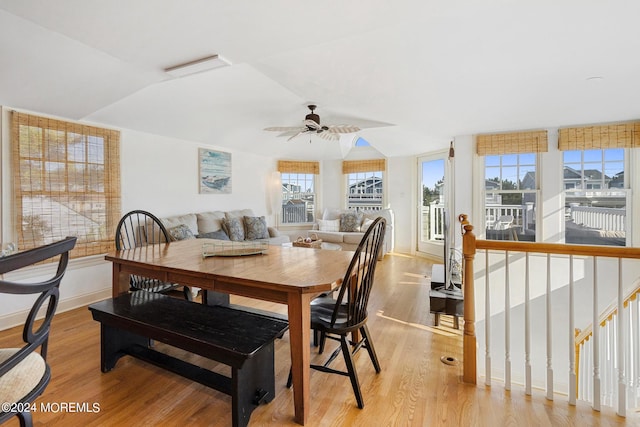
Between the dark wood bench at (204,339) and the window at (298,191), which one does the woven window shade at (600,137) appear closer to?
the dark wood bench at (204,339)

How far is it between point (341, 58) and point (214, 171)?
340 centimetres

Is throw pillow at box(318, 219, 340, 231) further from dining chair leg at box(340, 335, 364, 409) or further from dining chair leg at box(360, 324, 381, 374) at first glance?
dining chair leg at box(340, 335, 364, 409)

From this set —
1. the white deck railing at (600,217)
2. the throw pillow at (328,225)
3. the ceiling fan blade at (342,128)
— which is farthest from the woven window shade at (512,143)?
the throw pillow at (328,225)

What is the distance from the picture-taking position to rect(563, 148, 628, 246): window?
379 centimetres

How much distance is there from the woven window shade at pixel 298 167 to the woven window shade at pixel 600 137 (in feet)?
14.9

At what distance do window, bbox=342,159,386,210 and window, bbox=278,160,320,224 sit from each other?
2.70 ft

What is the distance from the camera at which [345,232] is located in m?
6.14

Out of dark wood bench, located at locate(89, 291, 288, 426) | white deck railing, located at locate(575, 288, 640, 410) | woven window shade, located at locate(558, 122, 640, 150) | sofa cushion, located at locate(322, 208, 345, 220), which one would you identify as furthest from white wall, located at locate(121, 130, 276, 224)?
woven window shade, located at locate(558, 122, 640, 150)

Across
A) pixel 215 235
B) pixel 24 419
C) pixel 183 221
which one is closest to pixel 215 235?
pixel 215 235

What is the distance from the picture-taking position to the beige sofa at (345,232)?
5805 millimetres

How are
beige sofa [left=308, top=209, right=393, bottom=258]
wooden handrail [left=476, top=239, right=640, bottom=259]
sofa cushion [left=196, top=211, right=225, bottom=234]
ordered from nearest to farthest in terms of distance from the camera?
wooden handrail [left=476, top=239, right=640, bottom=259] < sofa cushion [left=196, top=211, right=225, bottom=234] < beige sofa [left=308, top=209, right=393, bottom=258]

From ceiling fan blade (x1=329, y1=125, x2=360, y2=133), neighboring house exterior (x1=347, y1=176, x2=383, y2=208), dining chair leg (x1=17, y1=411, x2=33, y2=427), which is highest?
ceiling fan blade (x1=329, y1=125, x2=360, y2=133)

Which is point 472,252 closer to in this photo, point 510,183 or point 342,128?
point 342,128

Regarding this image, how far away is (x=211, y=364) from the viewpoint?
2.11 meters
